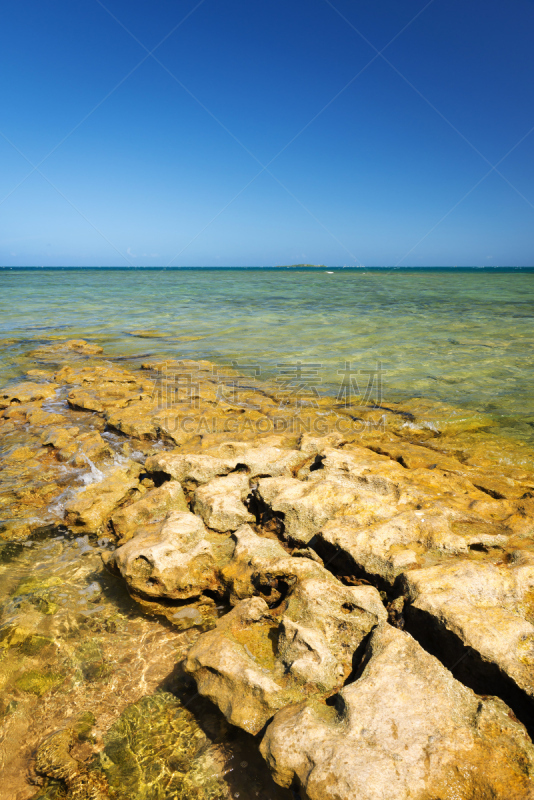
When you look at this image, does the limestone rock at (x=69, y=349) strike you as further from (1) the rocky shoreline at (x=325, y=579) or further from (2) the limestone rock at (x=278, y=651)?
(2) the limestone rock at (x=278, y=651)

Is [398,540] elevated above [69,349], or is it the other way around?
[398,540]

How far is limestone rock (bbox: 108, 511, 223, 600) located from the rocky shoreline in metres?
0.02

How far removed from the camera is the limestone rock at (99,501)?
14.0 ft

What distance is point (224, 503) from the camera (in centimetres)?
385

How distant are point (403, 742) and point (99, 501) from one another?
11.4 ft

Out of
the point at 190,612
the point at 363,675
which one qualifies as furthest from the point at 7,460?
the point at 363,675

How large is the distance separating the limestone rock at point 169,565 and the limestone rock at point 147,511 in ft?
1.56

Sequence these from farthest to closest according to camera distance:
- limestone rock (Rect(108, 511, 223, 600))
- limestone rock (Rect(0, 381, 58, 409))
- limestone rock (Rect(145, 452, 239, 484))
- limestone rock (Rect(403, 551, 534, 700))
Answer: limestone rock (Rect(0, 381, 58, 409))
limestone rock (Rect(145, 452, 239, 484))
limestone rock (Rect(108, 511, 223, 600))
limestone rock (Rect(403, 551, 534, 700))

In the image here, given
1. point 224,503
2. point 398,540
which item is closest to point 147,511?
point 224,503

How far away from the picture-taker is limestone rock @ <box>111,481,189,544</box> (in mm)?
4035

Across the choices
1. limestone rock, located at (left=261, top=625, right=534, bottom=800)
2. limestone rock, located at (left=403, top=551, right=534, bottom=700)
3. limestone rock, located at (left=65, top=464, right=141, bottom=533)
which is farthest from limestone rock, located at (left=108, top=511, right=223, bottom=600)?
limestone rock, located at (left=403, top=551, right=534, bottom=700)

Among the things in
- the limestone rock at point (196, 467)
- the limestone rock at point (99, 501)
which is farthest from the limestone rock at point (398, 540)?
the limestone rock at point (99, 501)

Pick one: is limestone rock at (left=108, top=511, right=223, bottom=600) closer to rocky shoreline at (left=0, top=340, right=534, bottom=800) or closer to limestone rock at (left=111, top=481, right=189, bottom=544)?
rocky shoreline at (left=0, top=340, right=534, bottom=800)

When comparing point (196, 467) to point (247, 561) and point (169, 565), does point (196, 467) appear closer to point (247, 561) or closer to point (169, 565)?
point (169, 565)
